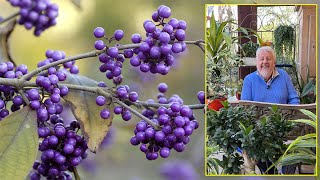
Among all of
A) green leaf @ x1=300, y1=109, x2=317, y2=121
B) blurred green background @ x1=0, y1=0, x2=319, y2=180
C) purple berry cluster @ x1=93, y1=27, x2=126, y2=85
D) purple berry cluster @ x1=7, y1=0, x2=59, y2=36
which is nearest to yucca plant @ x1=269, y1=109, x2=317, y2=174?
green leaf @ x1=300, y1=109, x2=317, y2=121

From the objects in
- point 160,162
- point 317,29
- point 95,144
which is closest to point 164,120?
point 95,144

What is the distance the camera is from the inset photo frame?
4.40 feet

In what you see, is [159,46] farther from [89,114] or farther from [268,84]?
[268,84]

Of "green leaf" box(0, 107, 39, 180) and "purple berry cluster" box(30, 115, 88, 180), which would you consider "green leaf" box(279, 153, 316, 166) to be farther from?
"green leaf" box(0, 107, 39, 180)

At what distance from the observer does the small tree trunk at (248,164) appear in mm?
1378

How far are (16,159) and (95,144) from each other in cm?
13

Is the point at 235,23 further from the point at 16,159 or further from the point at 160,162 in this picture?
the point at 16,159

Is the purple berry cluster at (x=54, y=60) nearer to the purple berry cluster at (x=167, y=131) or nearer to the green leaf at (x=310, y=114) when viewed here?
the purple berry cluster at (x=167, y=131)

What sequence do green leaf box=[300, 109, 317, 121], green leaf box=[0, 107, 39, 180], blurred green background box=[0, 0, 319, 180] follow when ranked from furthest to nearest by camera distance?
green leaf box=[300, 109, 317, 121]
blurred green background box=[0, 0, 319, 180]
green leaf box=[0, 107, 39, 180]

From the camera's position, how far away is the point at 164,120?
0.94m

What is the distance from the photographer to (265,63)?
1.34 metres

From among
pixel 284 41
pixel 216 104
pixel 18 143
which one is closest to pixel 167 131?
pixel 18 143

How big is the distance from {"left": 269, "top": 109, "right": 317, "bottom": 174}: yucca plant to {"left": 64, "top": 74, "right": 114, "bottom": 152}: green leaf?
602 millimetres

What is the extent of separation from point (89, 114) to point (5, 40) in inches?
8.8
